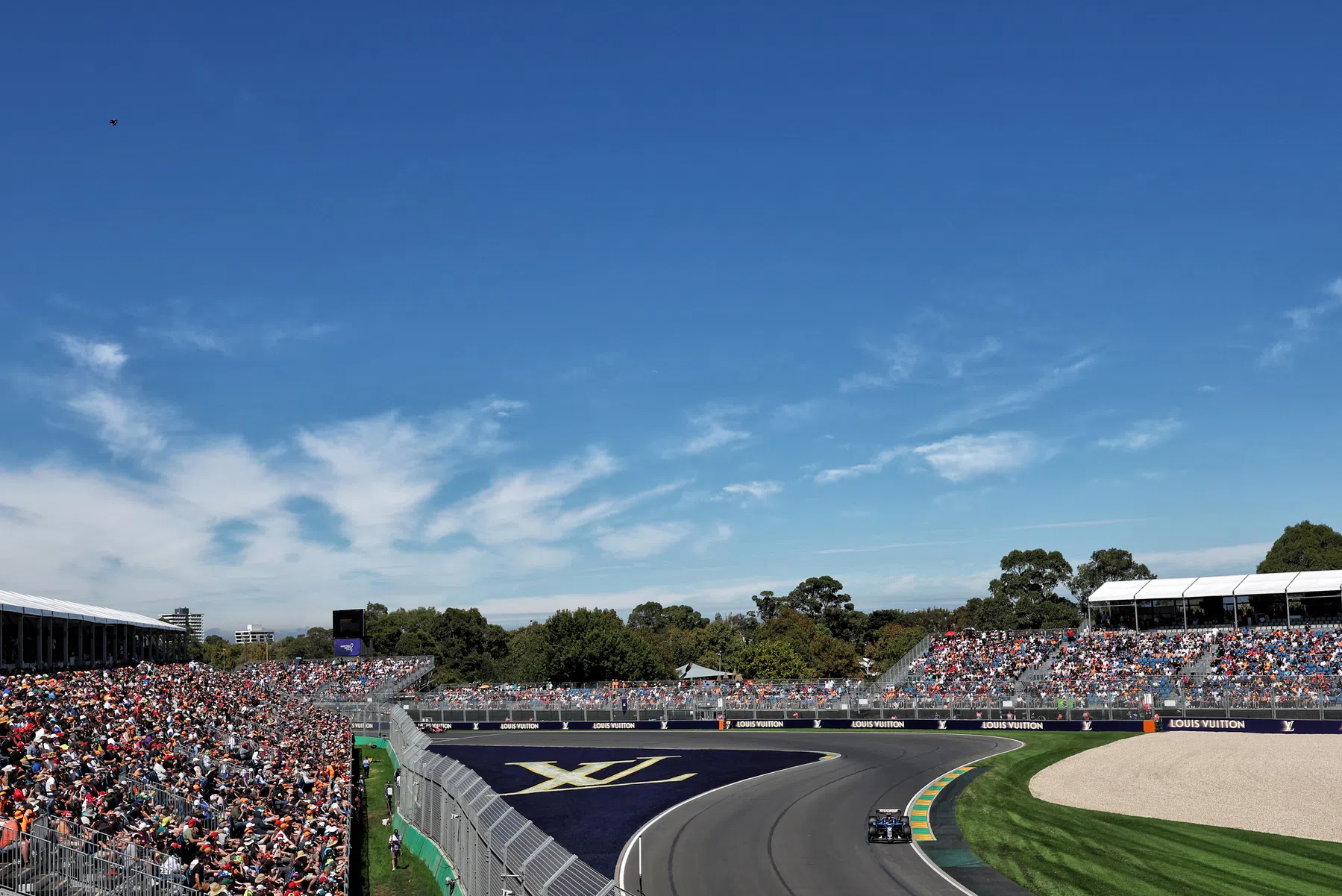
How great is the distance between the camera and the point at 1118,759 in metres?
41.5

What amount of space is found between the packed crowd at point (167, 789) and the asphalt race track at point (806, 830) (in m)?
7.93

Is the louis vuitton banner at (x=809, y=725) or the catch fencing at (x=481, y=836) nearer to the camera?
the catch fencing at (x=481, y=836)

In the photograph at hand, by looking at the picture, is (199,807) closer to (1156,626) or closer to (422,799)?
(422,799)

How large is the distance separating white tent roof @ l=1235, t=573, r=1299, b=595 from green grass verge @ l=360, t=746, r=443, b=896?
192 ft

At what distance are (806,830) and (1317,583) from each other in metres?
54.4

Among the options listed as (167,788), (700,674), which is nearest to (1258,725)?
(700,674)

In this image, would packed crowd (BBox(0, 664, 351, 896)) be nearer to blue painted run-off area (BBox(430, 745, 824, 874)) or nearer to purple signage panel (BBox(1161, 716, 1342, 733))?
blue painted run-off area (BBox(430, 745, 824, 874))

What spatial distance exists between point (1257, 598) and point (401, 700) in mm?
59281

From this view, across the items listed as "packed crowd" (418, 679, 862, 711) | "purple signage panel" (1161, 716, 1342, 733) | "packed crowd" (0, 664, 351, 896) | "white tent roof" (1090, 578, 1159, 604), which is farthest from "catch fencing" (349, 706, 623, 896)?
"white tent roof" (1090, 578, 1159, 604)

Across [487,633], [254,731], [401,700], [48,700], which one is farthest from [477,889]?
[487,633]

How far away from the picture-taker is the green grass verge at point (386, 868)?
81.7ft

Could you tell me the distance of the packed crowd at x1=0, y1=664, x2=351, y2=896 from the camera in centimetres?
1930

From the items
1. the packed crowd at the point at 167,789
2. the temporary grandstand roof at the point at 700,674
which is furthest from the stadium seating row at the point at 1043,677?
the packed crowd at the point at 167,789

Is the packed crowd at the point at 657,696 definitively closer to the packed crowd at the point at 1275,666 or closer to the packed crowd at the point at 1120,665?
the packed crowd at the point at 1120,665
